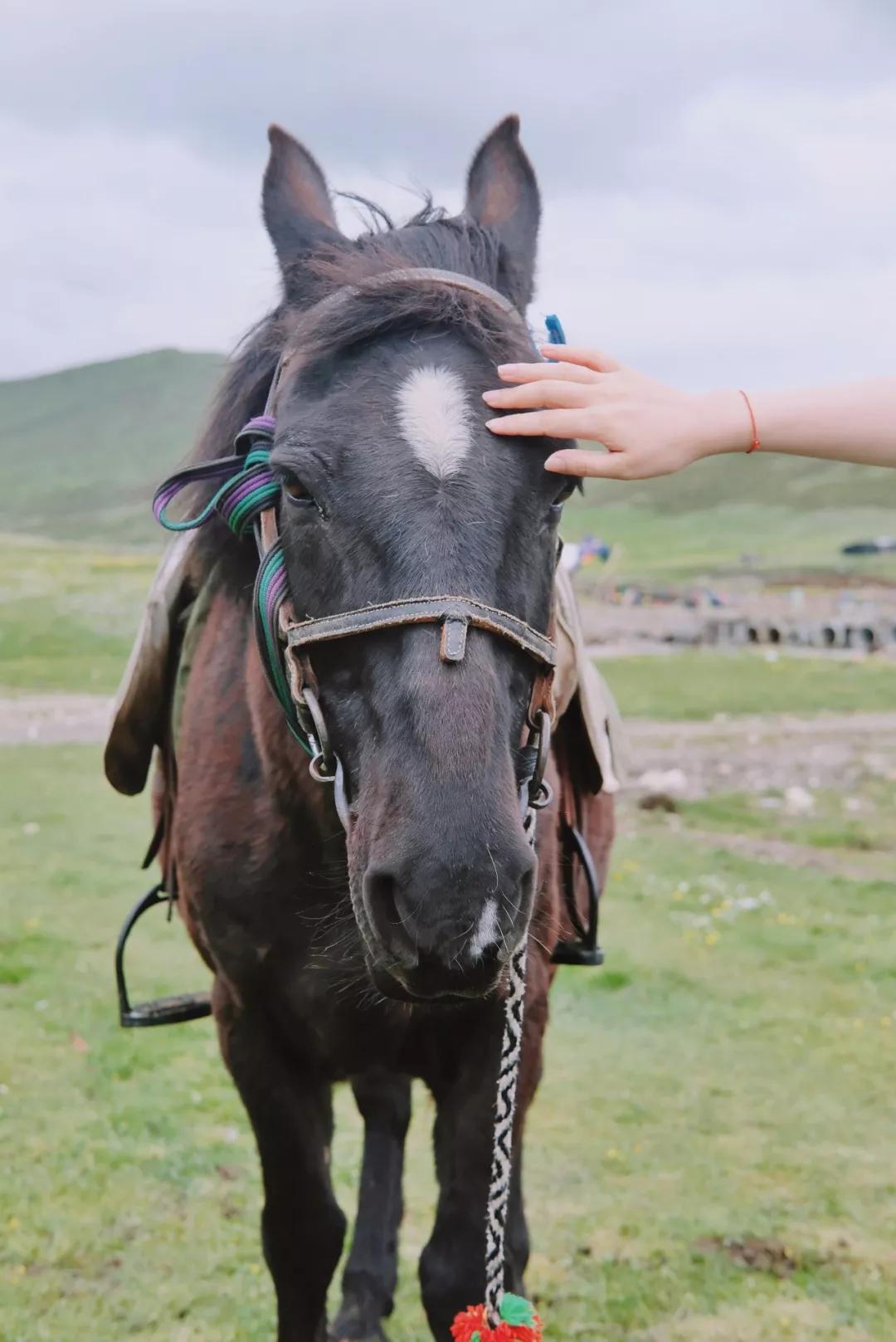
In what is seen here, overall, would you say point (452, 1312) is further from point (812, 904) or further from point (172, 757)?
point (812, 904)

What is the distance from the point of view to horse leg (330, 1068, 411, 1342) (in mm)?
4305

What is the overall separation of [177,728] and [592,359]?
6.08 feet

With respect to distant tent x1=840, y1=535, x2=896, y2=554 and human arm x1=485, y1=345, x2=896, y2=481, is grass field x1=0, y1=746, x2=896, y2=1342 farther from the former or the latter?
distant tent x1=840, y1=535, x2=896, y2=554

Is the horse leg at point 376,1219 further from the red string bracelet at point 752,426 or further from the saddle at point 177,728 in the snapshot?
the red string bracelet at point 752,426

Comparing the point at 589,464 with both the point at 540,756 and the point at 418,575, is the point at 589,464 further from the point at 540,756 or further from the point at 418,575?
the point at 540,756

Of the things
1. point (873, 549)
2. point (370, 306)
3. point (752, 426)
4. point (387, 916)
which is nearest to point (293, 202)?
point (370, 306)

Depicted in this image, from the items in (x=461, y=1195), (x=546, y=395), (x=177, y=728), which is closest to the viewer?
(x=546, y=395)

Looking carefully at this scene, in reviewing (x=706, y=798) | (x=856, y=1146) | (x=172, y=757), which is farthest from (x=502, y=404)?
(x=706, y=798)

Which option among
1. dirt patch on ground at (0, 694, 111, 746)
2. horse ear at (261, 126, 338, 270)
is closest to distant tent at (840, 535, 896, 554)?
dirt patch on ground at (0, 694, 111, 746)

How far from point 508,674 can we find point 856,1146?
175 inches

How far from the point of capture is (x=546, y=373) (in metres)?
2.34

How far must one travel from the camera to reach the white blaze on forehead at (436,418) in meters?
2.29

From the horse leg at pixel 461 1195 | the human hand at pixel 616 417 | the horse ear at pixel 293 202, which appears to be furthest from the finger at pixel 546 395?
the horse leg at pixel 461 1195

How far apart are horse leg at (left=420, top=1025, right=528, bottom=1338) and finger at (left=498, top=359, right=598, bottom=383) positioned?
166 cm
